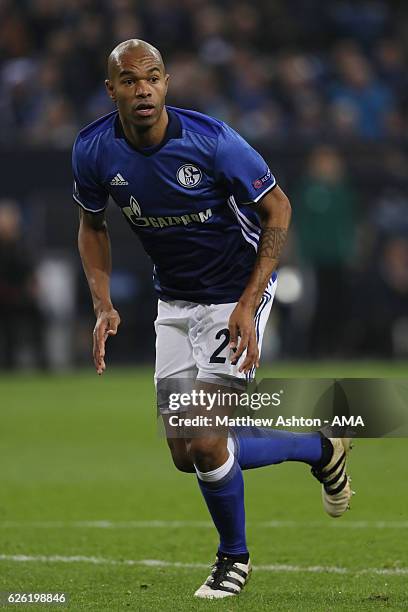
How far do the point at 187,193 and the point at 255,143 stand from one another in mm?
10708

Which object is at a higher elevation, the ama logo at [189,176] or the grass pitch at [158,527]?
the ama logo at [189,176]

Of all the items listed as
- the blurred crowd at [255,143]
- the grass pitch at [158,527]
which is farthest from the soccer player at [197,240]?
the blurred crowd at [255,143]

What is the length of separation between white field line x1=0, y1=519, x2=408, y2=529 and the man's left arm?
2.12m

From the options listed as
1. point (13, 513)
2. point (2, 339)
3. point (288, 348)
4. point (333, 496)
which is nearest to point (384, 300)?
point (288, 348)

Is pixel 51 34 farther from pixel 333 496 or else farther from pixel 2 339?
pixel 333 496

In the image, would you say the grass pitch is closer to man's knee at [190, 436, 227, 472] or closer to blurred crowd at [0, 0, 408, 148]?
man's knee at [190, 436, 227, 472]

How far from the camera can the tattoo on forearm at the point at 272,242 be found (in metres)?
5.30

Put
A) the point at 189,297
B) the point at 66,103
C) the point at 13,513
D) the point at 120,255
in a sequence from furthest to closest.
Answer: the point at 66,103 < the point at 120,255 < the point at 13,513 < the point at 189,297

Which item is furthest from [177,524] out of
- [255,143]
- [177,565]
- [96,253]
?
[255,143]

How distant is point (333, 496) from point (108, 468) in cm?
374

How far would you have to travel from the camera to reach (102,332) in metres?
5.49

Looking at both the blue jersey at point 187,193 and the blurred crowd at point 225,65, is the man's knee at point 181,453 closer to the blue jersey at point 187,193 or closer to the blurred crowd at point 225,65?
the blue jersey at point 187,193

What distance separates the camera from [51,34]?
1884 centimetres

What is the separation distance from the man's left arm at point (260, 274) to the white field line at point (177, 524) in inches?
83.3
